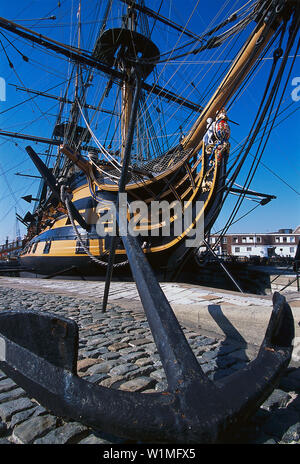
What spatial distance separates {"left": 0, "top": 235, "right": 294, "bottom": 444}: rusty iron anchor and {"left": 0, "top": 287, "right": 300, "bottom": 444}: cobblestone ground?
17cm

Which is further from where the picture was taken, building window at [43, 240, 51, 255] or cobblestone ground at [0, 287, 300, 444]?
building window at [43, 240, 51, 255]

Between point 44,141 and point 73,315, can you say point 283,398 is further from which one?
point 44,141

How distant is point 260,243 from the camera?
54.8 m

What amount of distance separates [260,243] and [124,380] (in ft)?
188

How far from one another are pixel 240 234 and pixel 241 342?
56381 mm

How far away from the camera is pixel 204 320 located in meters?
3.68

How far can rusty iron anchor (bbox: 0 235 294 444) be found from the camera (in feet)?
3.25

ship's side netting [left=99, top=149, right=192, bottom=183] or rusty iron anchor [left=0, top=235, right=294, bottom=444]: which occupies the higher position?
ship's side netting [left=99, top=149, right=192, bottom=183]

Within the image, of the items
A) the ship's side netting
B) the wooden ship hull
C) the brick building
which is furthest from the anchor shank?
the brick building

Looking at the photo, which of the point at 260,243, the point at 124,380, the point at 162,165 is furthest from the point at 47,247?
the point at 260,243

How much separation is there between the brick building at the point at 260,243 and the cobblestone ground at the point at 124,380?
5028cm

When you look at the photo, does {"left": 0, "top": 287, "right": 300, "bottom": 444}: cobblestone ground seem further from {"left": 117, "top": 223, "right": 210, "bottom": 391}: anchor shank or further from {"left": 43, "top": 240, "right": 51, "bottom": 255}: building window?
{"left": 43, "top": 240, "right": 51, "bottom": 255}: building window

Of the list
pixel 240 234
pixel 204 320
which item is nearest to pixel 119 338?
pixel 204 320

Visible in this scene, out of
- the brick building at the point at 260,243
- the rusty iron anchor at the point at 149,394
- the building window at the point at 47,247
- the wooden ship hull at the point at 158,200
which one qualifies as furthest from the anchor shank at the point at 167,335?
the brick building at the point at 260,243
